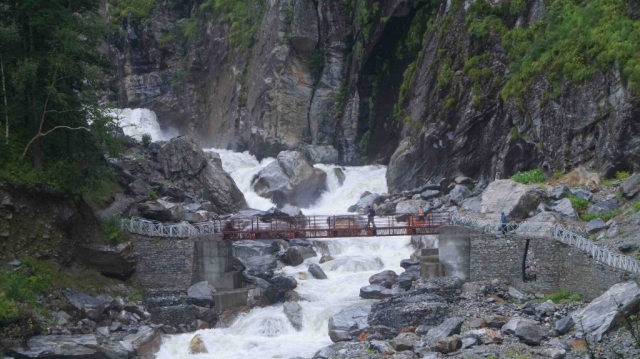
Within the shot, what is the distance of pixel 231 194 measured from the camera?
47.8 meters

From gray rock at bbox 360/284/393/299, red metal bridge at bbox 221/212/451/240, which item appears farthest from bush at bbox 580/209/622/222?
gray rock at bbox 360/284/393/299

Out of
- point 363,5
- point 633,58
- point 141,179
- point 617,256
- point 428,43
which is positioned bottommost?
point 617,256

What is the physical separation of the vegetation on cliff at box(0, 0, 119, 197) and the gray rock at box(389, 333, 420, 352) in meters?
14.7

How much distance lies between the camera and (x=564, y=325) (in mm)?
24094

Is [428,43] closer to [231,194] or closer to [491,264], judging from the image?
[231,194]

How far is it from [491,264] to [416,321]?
5.41 m

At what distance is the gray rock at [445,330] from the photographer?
82.1 feet

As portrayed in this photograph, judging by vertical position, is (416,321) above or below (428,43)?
below

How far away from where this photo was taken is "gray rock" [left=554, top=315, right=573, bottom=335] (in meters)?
24.0

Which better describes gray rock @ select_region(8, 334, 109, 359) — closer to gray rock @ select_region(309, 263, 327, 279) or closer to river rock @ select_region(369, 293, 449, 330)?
river rock @ select_region(369, 293, 449, 330)

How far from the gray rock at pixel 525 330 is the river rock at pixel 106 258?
52.7 ft

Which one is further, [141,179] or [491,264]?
[141,179]

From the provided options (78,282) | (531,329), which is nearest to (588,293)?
(531,329)

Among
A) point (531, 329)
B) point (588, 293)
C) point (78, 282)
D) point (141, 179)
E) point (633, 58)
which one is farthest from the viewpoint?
point (141, 179)
